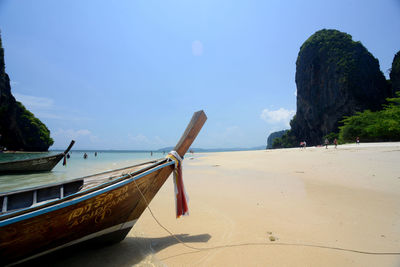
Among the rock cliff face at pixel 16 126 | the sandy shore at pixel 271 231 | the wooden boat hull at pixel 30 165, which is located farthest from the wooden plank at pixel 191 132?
the rock cliff face at pixel 16 126

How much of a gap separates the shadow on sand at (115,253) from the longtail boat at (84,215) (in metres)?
0.12

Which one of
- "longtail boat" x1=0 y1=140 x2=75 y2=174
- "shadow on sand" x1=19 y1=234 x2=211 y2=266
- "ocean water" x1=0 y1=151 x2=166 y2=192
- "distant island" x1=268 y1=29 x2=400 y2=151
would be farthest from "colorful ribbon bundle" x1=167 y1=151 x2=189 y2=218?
"distant island" x1=268 y1=29 x2=400 y2=151

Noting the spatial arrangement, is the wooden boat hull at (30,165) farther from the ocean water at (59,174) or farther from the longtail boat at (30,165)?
the ocean water at (59,174)

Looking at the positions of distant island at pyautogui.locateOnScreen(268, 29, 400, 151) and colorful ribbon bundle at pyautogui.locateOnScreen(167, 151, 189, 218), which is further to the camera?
distant island at pyautogui.locateOnScreen(268, 29, 400, 151)

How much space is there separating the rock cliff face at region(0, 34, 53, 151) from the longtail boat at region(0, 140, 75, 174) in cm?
4257

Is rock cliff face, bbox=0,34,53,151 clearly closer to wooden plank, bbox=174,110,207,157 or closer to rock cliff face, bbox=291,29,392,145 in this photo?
wooden plank, bbox=174,110,207,157

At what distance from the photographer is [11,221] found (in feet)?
5.57

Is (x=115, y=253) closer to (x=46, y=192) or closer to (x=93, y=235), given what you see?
(x=93, y=235)

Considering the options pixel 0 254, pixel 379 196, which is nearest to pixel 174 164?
pixel 0 254

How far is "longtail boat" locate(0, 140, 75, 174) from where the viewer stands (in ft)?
41.7

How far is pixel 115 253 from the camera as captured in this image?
2658 mm

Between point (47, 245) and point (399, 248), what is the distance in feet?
15.3

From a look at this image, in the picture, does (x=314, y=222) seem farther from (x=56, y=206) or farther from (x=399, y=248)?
(x=56, y=206)

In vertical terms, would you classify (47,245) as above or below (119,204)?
below
